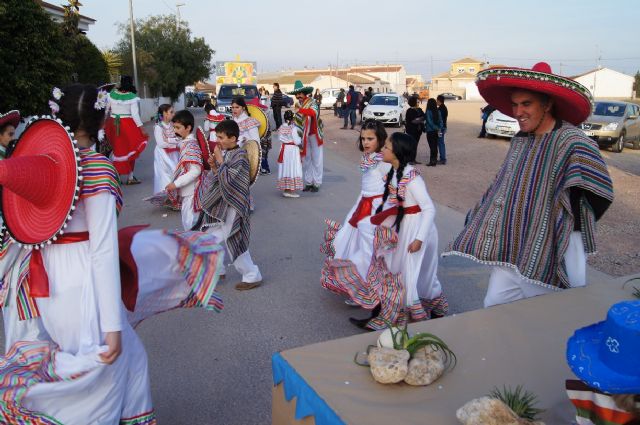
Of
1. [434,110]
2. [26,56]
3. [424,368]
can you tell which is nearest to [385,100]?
[434,110]

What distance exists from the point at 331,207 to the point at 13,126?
18.1 ft

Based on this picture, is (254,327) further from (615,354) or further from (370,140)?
(615,354)

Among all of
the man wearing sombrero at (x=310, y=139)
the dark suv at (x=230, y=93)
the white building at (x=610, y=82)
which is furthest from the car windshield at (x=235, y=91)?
the white building at (x=610, y=82)

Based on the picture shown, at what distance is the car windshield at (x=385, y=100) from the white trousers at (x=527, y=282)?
23222mm

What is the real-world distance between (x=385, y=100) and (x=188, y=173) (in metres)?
21.3

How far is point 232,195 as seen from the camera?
5.44m

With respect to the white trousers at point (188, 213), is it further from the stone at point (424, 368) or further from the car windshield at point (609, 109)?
the car windshield at point (609, 109)

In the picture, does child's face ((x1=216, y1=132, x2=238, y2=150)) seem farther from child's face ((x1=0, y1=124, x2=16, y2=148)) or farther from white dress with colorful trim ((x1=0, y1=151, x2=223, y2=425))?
white dress with colorful trim ((x1=0, y1=151, x2=223, y2=425))

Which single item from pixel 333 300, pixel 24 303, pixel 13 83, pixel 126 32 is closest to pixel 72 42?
pixel 13 83

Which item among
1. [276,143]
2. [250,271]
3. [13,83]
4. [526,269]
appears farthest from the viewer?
[276,143]

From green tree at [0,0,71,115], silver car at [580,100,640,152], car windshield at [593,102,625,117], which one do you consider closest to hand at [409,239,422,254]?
green tree at [0,0,71,115]

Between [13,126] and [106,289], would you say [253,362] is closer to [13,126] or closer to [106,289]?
[106,289]

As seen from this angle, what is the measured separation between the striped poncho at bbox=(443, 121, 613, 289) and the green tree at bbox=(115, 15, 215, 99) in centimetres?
3865

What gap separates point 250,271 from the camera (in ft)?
18.9
